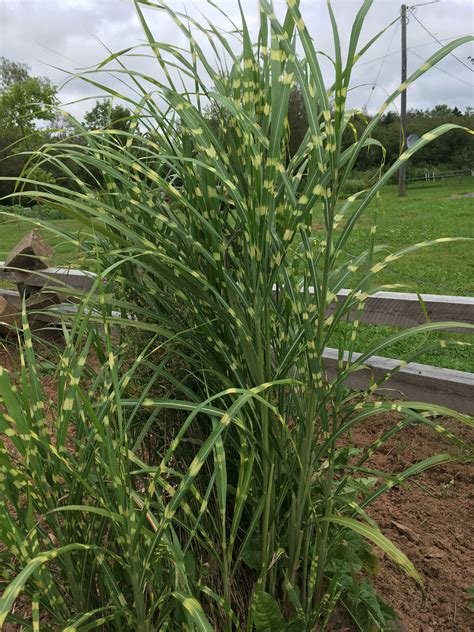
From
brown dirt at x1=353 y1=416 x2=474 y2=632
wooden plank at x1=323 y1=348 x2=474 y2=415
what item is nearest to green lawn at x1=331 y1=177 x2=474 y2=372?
wooden plank at x1=323 y1=348 x2=474 y2=415

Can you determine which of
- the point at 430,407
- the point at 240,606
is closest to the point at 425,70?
the point at 430,407

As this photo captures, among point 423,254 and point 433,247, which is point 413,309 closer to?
point 423,254

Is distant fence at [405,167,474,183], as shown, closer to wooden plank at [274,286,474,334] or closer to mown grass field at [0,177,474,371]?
mown grass field at [0,177,474,371]

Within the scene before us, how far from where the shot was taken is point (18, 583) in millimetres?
839

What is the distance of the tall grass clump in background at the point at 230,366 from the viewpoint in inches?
42.6

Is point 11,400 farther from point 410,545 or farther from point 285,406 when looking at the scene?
point 410,545

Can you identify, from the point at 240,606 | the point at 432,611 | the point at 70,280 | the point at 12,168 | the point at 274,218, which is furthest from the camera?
the point at 12,168

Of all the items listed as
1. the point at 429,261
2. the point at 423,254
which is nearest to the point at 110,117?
the point at 429,261

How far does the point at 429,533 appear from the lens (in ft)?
6.71

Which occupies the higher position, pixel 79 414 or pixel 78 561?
pixel 79 414

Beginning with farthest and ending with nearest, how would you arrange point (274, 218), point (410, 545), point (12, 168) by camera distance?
1. point (12, 168)
2. point (410, 545)
3. point (274, 218)

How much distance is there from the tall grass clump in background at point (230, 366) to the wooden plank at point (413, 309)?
3.92ft

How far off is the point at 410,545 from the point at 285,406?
3.01 feet

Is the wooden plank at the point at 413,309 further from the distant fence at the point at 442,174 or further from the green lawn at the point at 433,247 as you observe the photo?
the distant fence at the point at 442,174
